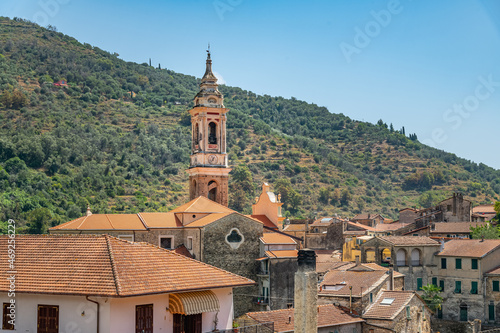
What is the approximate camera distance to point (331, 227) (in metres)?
63.4

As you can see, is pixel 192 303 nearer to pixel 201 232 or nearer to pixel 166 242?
pixel 201 232

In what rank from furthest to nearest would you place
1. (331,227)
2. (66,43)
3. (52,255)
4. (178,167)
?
(66,43) → (178,167) → (331,227) → (52,255)

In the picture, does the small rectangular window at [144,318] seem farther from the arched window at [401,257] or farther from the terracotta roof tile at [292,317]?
the arched window at [401,257]

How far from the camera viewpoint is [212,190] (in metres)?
51.4

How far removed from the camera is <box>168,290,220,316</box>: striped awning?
20.6 m

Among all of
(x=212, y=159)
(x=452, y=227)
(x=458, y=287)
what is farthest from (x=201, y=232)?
(x=452, y=227)

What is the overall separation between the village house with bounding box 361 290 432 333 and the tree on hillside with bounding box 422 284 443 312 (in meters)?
9.81

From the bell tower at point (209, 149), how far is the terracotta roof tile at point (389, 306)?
16.2 metres

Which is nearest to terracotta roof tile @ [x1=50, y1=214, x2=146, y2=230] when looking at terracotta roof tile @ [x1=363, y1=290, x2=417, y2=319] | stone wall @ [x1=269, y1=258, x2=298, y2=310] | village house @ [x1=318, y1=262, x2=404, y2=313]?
stone wall @ [x1=269, y1=258, x2=298, y2=310]

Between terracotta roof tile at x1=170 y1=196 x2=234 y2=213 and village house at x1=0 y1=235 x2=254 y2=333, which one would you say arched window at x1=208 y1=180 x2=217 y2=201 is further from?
village house at x1=0 y1=235 x2=254 y2=333

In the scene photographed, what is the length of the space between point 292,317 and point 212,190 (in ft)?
A: 65.7

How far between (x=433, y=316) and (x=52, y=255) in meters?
34.9

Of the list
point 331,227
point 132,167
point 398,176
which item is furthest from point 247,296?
point 398,176

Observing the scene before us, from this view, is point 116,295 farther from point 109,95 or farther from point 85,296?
point 109,95
